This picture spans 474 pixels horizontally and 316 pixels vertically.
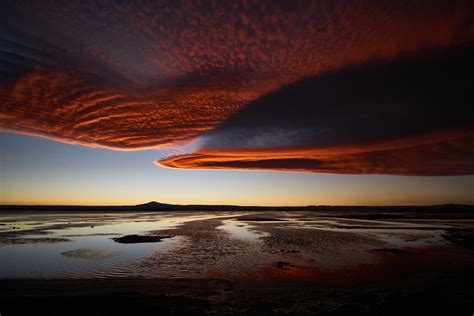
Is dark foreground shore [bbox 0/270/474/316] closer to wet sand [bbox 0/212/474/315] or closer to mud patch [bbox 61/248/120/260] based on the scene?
wet sand [bbox 0/212/474/315]

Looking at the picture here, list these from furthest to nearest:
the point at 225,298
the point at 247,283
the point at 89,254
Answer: the point at 89,254 → the point at 247,283 → the point at 225,298

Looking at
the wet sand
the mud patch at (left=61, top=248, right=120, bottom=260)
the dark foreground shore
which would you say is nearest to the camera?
the dark foreground shore

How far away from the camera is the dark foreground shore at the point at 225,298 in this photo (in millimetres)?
10648

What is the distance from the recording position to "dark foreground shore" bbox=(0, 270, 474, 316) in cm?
1065

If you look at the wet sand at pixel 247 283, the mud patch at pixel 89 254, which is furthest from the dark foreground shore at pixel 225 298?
the mud patch at pixel 89 254

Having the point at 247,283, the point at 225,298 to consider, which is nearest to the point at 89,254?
the point at 247,283

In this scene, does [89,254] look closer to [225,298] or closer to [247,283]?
[247,283]

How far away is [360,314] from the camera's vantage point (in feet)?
33.6

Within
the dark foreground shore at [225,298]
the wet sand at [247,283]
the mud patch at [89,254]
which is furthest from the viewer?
the mud patch at [89,254]

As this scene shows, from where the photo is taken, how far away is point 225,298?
12086mm

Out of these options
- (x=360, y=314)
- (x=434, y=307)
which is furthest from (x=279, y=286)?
(x=434, y=307)

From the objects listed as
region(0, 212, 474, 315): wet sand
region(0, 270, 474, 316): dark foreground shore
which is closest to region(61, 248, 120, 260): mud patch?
region(0, 212, 474, 315): wet sand

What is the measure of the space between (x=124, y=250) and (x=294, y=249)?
14864mm

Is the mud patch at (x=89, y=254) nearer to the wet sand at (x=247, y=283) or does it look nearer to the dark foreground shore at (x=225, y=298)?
the wet sand at (x=247, y=283)
